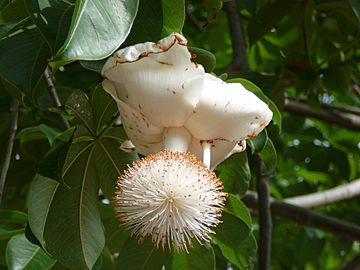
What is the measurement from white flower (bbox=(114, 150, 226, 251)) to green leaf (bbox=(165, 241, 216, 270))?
0.90 ft

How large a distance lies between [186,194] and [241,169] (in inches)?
12.8

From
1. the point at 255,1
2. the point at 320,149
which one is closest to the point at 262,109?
the point at 255,1

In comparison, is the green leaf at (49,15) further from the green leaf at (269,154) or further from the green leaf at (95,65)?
the green leaf at (269,154)

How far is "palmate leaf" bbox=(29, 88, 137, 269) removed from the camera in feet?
3.41

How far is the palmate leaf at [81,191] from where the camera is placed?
104 cm

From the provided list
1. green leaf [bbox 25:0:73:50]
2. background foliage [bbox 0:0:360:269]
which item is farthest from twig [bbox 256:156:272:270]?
green leaf [bbox 25:0:73:50]

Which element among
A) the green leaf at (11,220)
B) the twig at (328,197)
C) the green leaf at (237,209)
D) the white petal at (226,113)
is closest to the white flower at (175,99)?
the white petal at (226,113)

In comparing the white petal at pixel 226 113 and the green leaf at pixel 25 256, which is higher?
the white petal at pixel 226 113

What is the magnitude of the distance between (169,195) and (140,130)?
109 millimetres

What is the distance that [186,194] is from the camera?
33.4 inches

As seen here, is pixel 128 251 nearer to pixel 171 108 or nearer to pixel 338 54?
pixel 171 108

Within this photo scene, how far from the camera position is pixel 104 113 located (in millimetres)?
1040

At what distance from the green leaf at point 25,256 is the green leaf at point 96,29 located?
41 cm

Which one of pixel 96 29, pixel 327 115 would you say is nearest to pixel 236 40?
pixel 327 115
